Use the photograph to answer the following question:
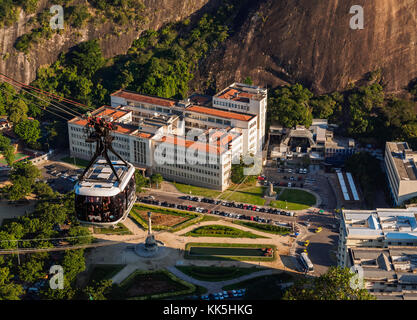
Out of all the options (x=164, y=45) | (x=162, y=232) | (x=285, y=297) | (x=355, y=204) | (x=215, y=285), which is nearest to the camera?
(x=285, y=297)

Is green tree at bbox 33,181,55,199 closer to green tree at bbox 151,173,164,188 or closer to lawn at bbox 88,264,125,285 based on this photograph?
green tree at bbox 151,173,164,188

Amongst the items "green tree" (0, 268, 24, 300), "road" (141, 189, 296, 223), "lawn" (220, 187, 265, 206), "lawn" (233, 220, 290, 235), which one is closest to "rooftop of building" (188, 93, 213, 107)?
"lawn" (220, 187, 265, 206)

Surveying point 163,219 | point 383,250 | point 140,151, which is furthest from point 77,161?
point 383,250

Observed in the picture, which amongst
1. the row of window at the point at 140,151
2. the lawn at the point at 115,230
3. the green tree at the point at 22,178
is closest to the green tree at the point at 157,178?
the row of window at the point at 140,151

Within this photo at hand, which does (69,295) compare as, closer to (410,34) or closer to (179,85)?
(179,85)

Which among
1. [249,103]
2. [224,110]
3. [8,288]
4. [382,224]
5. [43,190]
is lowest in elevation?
[8,288]

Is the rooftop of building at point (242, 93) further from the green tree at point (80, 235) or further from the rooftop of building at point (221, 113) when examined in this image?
the green tree at point (80, 235)

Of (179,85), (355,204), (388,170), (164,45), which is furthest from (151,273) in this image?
(164,45)

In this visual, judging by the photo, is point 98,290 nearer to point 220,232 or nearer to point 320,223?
point 220,232
